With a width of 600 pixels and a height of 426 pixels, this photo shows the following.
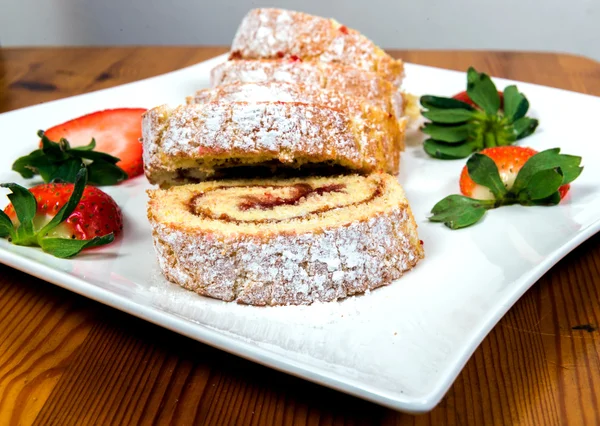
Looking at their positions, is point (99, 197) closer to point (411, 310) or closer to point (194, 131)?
point (194, 131)

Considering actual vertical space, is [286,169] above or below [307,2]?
above

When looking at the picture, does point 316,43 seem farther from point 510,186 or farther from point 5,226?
point 5,226

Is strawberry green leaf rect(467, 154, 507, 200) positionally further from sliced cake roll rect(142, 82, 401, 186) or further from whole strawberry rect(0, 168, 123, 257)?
whole strawberry rect(0, 168, 123, 257)

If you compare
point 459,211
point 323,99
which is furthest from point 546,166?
point 323,99

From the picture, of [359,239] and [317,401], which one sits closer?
[317,401]

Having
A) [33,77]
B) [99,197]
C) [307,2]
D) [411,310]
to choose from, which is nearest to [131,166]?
[99,197]

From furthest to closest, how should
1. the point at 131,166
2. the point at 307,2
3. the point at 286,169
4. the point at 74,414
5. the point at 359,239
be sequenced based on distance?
→ 1. the point at 307,2
2. the point at 131,166
3. the point at 286,169
4. the point at 359,239
5. the point at 74,414

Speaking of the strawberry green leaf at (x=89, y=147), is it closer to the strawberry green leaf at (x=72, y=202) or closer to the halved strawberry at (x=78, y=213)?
the halved strawberry at (x=78, y=213)
